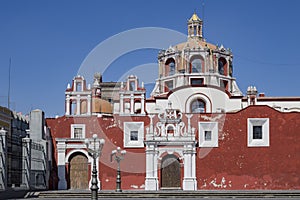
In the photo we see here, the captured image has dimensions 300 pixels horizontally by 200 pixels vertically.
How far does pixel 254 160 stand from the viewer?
111 ft

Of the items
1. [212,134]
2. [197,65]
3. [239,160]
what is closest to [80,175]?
[212,134]

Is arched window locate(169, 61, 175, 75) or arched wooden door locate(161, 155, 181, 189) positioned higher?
arched window locate(169, 61, 175, 75)

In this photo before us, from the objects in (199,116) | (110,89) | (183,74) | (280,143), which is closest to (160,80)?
(183,74)

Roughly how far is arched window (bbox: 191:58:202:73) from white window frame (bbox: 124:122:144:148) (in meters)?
9.56

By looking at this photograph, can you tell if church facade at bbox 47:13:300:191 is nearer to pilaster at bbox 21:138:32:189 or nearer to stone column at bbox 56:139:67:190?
stone column at bbox 56:139:67:190

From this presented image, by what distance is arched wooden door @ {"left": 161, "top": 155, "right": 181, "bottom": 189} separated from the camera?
34094 millimetres

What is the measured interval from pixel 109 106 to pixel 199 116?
29.6 feet

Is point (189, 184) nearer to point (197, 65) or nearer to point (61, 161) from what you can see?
point (61, 161)

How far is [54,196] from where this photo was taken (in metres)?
27.3

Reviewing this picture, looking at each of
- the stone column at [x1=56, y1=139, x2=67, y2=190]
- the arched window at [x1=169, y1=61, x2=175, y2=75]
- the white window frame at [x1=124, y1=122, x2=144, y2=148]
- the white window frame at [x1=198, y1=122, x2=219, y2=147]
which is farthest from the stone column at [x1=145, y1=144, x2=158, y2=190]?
the arched window at [x1=169, y1=61, x2=175, y2=75]

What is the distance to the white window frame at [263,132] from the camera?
112 ft

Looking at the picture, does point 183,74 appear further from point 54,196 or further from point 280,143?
point 54,196

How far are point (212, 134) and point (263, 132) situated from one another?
2.94m

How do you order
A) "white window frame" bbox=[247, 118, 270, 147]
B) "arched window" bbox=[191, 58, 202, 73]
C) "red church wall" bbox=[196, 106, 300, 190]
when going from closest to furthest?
"red church wall" bbox=[196, 106, 300, 190] < "white window frame" bbox=[247, 118, 270, 147] < "arched window" bbox=[191, 58, 202, 73]
